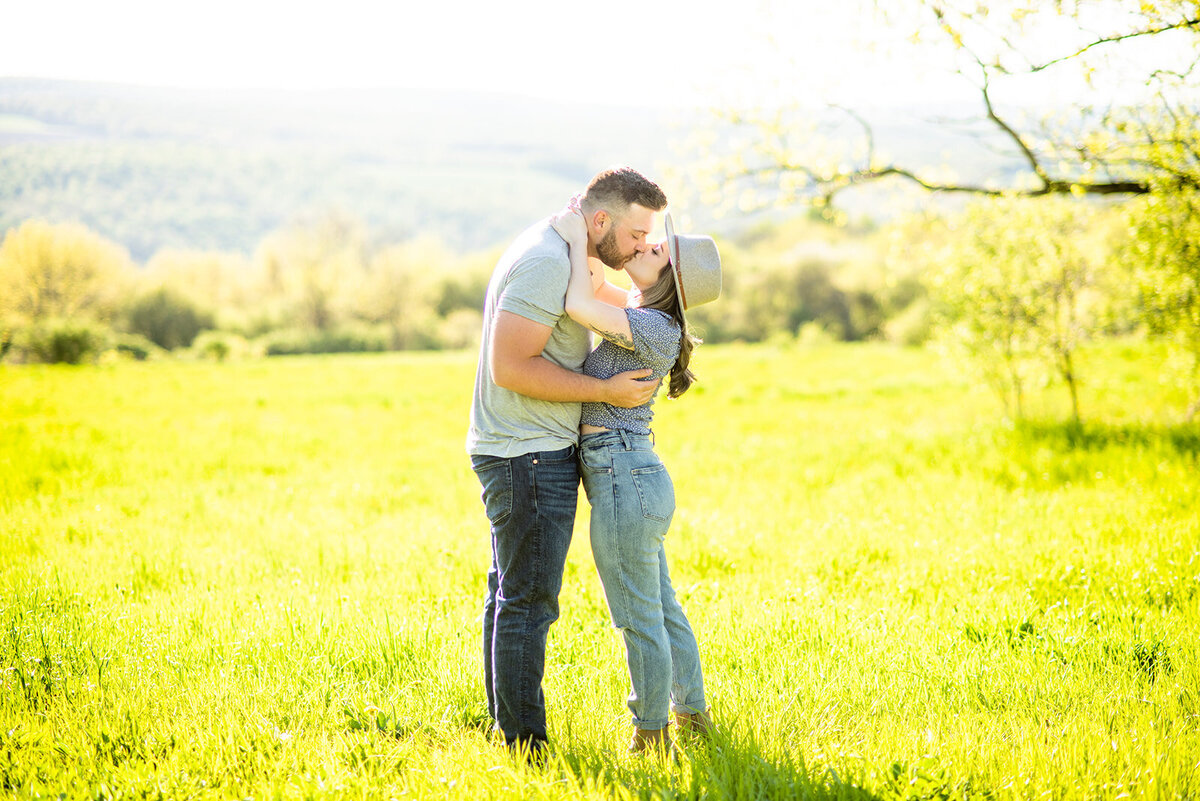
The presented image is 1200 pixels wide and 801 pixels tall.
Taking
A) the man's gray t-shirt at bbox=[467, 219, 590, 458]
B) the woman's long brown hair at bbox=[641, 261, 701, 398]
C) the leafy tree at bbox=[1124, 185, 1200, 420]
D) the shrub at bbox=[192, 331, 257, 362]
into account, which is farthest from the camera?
the shrub at bbox=[192, 331, 257, 362]

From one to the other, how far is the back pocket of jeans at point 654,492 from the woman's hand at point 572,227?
1.08 m

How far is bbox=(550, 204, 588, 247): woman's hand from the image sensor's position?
355 cm

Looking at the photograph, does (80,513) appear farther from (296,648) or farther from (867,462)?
(867,462)

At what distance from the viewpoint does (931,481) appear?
31.7 ft

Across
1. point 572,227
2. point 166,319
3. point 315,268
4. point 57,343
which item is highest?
point 315,268

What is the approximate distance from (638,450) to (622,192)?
1.17 metres

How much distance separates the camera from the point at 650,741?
12.2ft

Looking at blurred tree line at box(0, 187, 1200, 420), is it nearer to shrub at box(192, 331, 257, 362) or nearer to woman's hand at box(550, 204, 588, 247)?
shrub at box(192, 331, 257, 362)

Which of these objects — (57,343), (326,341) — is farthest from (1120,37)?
(326,341)

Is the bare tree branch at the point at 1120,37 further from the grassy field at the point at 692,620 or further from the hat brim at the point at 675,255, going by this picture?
the hat brim at the point at 675,255

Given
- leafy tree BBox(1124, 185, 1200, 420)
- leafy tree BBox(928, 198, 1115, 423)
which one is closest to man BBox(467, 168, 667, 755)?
leafy tree BBox(1124, 185, 1200, 420)

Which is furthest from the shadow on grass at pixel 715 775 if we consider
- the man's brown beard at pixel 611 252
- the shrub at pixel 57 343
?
the shrub at pixel 57 343

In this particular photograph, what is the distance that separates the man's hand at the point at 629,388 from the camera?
140 inches

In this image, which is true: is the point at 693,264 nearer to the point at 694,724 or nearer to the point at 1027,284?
the point at 694,724
